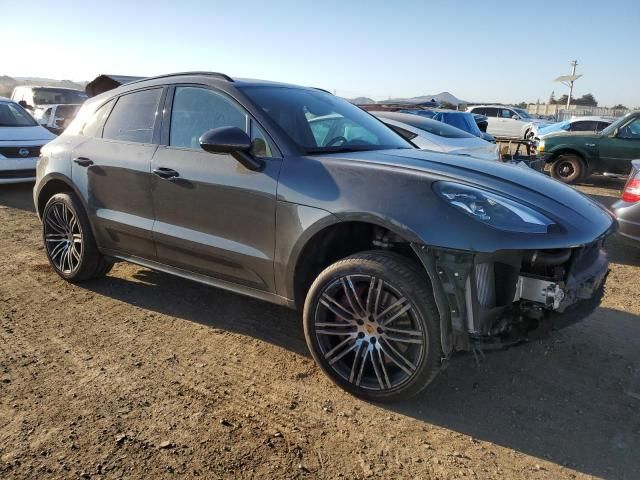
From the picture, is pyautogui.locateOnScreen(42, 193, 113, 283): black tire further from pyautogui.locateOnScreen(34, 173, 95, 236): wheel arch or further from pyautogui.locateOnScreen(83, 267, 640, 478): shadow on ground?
pyautogui.locateOnScreen(83, 267, 640, 478): shadow on ground

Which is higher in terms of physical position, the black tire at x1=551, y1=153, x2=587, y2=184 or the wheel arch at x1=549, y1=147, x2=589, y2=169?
the wheel arch at x1=549, y1=147, x2=589, y2=169

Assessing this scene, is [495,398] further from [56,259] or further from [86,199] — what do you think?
[56,259]

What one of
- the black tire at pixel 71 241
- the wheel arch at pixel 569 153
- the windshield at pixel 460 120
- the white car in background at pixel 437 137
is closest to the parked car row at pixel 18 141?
the black tire at pixel 71 241

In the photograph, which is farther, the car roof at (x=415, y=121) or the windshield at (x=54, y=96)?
the windshield at (x=54, y=96)

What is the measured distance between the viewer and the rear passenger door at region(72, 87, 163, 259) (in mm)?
3756

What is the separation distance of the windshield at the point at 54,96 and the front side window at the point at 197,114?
1380cm

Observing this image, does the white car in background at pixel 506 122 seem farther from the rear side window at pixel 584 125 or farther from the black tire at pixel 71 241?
the black tire at pixel 71 241

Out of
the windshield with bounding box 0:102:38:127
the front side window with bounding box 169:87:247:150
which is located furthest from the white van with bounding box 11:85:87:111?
the front side window with bounding box 169:87:247:150

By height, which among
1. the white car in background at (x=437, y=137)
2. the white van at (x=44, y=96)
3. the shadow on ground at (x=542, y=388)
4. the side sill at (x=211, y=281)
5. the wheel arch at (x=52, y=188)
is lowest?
the shadow on ground at (x=542, y=388)

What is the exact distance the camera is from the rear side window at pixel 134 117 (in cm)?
384

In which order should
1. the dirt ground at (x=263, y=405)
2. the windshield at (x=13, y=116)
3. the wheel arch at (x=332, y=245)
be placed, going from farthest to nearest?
the windshield at (x=13, y=116) → the wheel arch at (x=332, y=245) → the dirt ground at (x=263, y=405)

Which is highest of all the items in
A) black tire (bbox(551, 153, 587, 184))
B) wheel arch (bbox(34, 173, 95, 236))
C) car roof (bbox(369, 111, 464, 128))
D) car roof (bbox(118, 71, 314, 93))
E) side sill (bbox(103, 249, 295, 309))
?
car roof (bbox(118, 71, 314, 93))

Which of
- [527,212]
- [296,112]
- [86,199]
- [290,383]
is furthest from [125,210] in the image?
[527,212]

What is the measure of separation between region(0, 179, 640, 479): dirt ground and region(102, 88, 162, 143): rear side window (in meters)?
1.34
